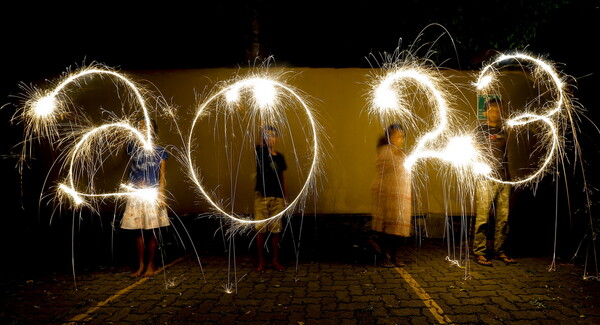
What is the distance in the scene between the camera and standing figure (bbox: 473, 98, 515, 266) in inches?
186

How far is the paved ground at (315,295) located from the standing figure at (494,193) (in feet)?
1.02

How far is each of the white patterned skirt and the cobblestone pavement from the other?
71cm

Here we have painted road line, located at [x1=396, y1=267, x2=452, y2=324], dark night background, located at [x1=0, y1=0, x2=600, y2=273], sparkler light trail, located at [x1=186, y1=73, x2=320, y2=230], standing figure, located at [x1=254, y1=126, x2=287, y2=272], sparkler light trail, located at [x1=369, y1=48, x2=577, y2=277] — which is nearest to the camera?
painted road line, located at [x1=396, y1=267, x2=452, y2=324]

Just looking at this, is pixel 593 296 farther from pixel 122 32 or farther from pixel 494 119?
pixel 122 32

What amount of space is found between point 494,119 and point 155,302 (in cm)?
509

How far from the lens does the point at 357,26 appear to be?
901 centimetres

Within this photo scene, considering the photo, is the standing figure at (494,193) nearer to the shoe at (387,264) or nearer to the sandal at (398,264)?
the sandal at (398,264)

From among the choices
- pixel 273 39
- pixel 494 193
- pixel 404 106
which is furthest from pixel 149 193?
pixel 273 39

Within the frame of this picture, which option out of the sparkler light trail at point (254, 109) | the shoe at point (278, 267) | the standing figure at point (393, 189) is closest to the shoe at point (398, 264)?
the standing figure at point (393, 189)

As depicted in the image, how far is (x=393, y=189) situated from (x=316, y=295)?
186 centimetres

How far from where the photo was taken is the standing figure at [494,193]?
15.5 feet

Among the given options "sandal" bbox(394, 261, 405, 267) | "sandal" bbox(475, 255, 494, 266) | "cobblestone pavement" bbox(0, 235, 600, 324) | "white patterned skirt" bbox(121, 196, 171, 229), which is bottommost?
"cobblestone pavement" bbox(0, 235, 600, 324)

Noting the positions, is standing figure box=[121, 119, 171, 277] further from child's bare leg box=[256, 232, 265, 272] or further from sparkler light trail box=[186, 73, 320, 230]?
child's bare leg box=[256, 232, 265, 272]

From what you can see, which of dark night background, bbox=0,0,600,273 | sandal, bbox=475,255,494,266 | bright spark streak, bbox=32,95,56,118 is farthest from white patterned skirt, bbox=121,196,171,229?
sandal, bbox=475,255,494,266
